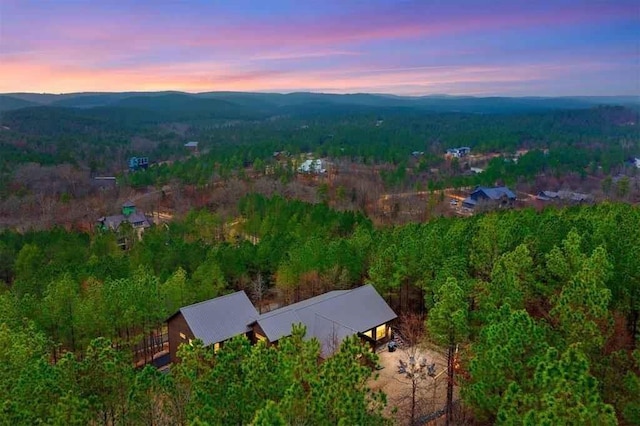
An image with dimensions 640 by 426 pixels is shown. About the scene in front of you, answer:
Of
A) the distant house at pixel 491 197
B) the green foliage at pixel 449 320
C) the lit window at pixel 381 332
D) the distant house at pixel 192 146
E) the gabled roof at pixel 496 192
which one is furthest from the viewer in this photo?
the distant house at pixel 192 146

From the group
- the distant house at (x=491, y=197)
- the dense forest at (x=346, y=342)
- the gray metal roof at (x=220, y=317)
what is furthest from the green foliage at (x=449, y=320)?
Result: the distant house at (x=491, y=197)

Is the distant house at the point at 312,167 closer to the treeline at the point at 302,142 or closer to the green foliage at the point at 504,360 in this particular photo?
the treeline at the point at 302,142

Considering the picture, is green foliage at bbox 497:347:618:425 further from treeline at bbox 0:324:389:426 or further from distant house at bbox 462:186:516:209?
distant house at bbox 462:186:516:209

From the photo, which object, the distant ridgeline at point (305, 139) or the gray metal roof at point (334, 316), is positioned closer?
the gray metal roof at point (334, 316)

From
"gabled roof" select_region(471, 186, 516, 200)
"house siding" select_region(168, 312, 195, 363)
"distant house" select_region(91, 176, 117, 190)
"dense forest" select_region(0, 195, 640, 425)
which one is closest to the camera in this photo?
"dense forest" select_region(0, 195, 640, 425)

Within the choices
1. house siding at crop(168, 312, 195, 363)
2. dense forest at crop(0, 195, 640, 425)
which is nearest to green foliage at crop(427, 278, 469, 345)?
dense forest at crop(0, 195, 640, 425)

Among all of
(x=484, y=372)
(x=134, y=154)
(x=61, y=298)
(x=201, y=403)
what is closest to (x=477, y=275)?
(x=484, y=372)

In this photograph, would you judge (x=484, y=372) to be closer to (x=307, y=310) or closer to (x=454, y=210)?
(x=307, y=310)
